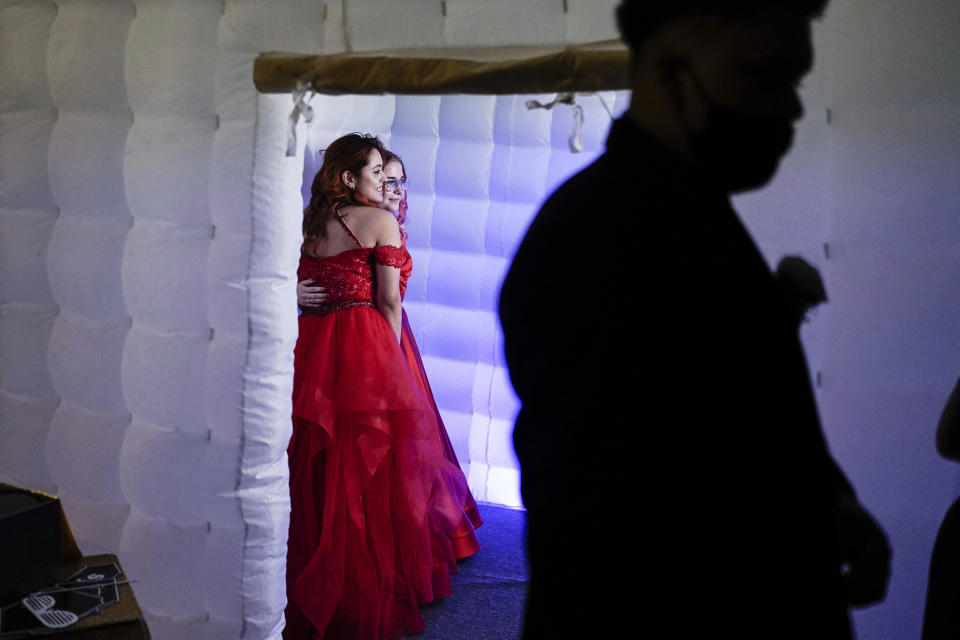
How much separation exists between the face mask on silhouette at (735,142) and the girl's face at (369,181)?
232 cm

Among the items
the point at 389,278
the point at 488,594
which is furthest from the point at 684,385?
the point at 488,594

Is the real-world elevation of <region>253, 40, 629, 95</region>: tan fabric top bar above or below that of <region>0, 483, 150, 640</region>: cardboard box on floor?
above

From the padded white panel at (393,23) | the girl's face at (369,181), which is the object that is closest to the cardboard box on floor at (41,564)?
the padded white panel at (393,23)

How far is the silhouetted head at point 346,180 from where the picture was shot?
3027 millimetres

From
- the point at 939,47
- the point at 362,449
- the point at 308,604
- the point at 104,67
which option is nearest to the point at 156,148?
the point at 104,67

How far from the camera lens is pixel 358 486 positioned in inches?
108

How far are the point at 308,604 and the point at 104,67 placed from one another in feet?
5.43

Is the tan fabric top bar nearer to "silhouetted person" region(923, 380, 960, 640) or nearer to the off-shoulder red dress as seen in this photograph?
"silhouetted person" region(923, 380, 960, 640)

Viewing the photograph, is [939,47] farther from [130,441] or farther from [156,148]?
[130,441]

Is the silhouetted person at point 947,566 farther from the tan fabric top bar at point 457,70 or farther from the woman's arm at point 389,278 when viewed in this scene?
the woman's arm at point 389,278

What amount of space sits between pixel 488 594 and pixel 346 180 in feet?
5.19

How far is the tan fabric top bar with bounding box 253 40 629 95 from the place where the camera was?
5.45 feet

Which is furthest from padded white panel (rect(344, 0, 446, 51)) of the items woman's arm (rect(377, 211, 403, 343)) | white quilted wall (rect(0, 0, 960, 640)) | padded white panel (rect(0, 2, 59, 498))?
woman's arm (rect(377, 211, 403, 343))

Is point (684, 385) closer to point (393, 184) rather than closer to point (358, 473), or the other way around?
point (358, 473)
